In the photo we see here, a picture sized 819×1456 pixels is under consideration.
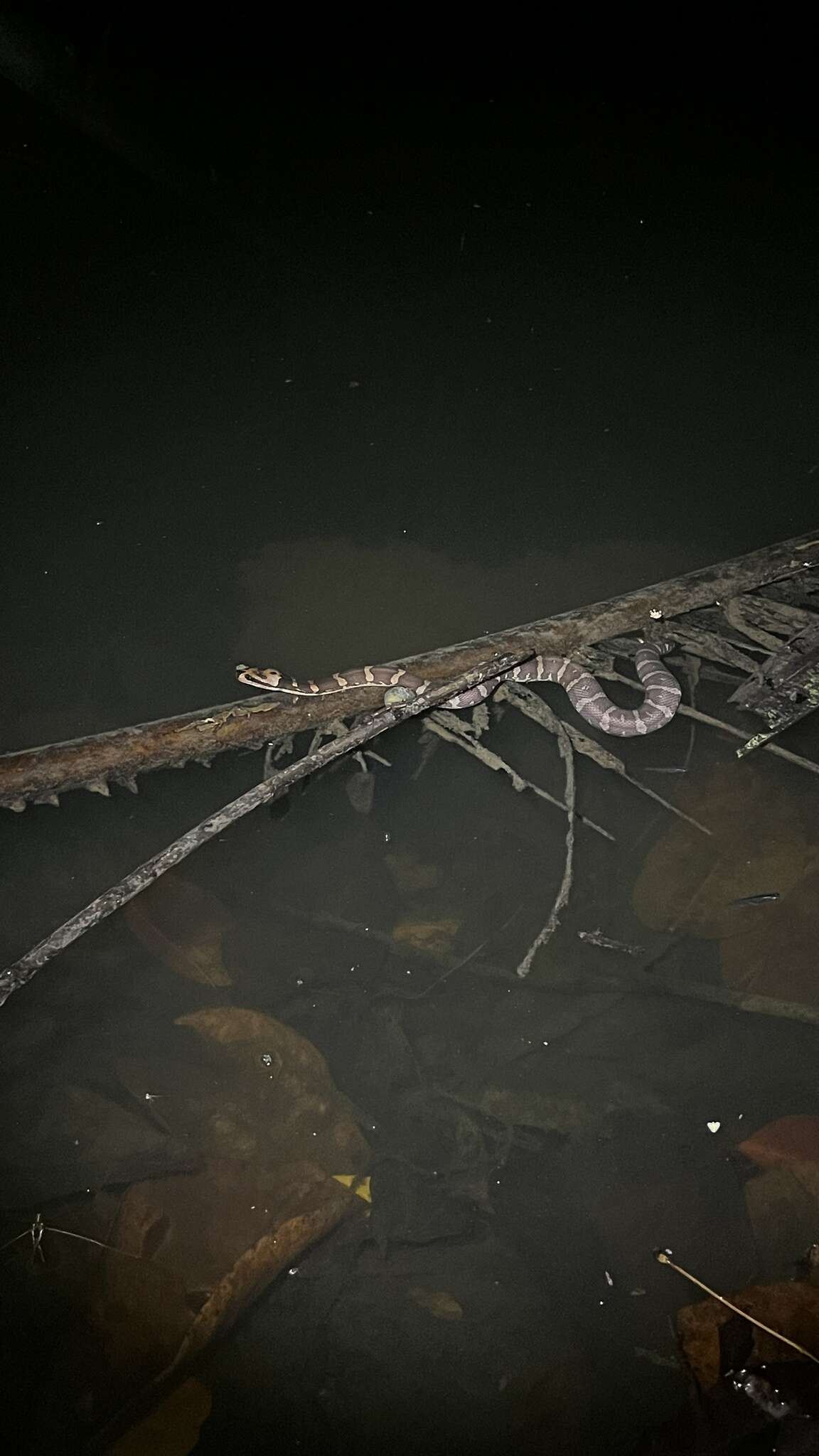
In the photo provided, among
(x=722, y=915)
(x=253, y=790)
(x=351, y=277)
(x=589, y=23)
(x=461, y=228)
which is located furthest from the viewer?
(x=589, y=23)

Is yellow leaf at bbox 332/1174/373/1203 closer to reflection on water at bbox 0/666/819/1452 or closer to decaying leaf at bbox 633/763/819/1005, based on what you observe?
reflection on water at bbox 0/666/819/1452

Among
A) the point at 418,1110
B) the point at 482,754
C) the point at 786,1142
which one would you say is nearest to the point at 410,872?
the point at 482,754

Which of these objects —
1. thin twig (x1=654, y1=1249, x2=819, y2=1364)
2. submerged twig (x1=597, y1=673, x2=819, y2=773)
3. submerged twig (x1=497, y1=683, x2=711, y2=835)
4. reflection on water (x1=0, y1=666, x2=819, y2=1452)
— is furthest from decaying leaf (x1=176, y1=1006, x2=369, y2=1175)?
submerged twig (x1=597, y1=673, x2=819, y2=773)

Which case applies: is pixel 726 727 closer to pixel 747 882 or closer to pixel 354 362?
pixel 747 882

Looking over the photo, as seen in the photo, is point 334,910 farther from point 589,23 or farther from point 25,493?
point 589,23

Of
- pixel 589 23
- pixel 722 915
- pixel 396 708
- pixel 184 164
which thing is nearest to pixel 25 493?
pixel 396 708

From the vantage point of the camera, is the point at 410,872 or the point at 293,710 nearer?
the point at 410,872
